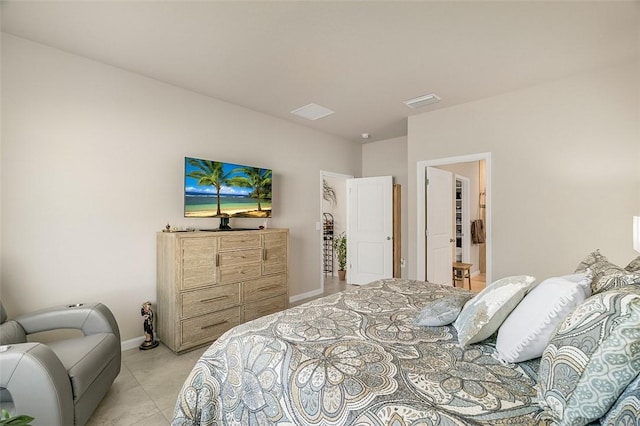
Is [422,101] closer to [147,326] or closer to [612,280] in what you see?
[612,280]

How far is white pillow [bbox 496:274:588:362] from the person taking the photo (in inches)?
42.6

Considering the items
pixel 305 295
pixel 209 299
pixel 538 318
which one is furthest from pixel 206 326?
pixel 538 318

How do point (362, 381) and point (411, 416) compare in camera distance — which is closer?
point (411, 416)

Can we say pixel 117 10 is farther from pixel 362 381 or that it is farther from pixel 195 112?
pixel 362 381

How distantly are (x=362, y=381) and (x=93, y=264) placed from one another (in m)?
2.77

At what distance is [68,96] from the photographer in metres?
2.47

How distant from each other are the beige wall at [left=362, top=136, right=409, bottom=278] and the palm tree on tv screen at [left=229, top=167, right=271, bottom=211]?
2.51 meters

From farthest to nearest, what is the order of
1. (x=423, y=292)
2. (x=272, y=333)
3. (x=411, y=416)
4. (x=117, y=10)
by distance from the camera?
(x=423, y=292)
(x=117, y=10)
(x=272, y=333)
(x=411, y=416)

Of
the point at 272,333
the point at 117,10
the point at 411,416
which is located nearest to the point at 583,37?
the point at 411,416

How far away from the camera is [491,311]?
4.32ft

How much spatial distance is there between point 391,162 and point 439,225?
5.17 ft

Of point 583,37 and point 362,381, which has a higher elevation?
point 583,37

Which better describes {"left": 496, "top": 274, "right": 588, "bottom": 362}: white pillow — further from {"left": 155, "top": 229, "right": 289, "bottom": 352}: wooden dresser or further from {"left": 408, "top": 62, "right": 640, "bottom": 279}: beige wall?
{"left": 155, "top": 229, "right": 289, "bottom": 352}: wooden dresser

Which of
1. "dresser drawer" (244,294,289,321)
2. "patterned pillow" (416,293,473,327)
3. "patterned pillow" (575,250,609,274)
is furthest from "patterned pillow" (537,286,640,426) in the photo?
"dresser drawer" (244,294,289,321)
